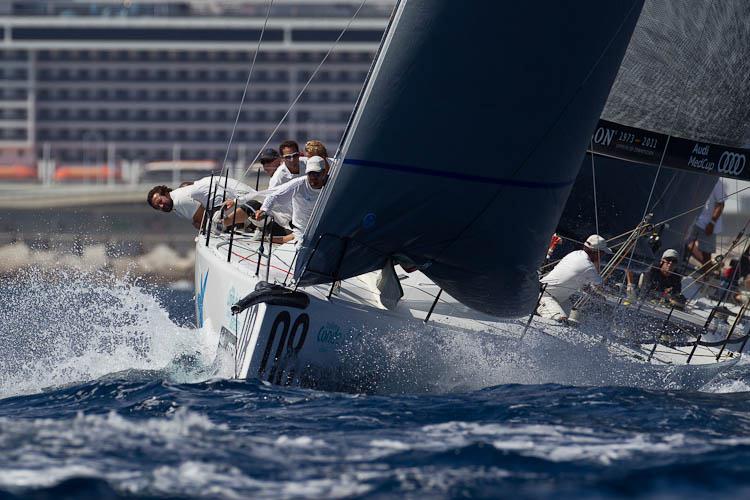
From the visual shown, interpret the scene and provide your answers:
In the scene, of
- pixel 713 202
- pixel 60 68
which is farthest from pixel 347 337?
pixel 60 68

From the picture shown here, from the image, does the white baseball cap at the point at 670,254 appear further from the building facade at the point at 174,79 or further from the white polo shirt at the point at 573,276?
the building facade at the point at 174,79

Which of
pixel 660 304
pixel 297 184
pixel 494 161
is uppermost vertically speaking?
pixel 494 161

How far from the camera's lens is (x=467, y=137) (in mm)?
5020

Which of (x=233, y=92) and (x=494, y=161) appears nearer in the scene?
(x=494, y=161)

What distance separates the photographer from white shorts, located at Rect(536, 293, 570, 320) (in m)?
6.07

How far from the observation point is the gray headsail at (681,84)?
7.16 meters

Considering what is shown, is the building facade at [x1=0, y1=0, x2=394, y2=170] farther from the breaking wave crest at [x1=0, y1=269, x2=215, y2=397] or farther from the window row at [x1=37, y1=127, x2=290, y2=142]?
the breaking wave crest at [x1=0, y1=269, x2=215, y2=397]

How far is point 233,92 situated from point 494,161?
126 feet

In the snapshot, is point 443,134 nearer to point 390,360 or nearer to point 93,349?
point 390,360

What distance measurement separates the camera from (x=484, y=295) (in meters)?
5.47

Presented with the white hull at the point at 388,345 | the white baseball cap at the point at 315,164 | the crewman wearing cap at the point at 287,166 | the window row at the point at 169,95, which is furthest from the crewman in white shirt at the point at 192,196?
the window row at the point at 169,95

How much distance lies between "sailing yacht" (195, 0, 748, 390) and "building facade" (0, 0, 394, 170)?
34951mm

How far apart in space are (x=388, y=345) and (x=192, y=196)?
1968 mm

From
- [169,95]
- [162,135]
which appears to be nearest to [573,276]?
[162,135]
